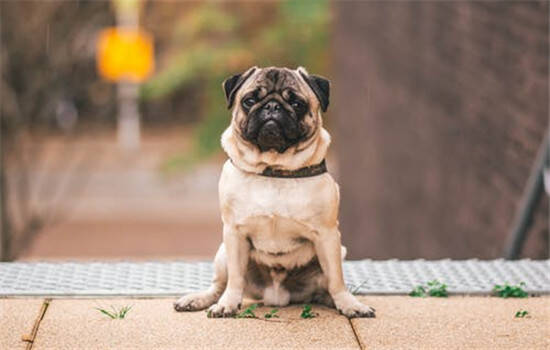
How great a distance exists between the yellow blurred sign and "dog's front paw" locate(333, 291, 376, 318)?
1901 centimetres

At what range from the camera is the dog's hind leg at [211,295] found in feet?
14.7

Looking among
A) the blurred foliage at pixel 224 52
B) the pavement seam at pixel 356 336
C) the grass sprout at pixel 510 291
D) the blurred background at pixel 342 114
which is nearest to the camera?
the pavement seam at pixel 356 336

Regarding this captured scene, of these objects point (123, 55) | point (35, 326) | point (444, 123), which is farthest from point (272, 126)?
point (123, 55)

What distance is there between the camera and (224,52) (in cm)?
1831

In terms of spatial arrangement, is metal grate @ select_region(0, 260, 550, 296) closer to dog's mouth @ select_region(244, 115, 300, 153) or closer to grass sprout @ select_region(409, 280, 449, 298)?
grass sprout @ select_region(409, 280, 449, 298)

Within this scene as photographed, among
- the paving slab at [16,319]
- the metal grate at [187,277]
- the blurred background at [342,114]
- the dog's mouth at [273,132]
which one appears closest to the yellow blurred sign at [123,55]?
the blurred background at [342,114]

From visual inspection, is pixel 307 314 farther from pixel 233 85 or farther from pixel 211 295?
pixel 233 85

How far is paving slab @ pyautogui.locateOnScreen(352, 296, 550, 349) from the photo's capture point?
4.07 m

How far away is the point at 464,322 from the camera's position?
4.37m

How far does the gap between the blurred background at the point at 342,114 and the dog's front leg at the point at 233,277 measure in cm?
308

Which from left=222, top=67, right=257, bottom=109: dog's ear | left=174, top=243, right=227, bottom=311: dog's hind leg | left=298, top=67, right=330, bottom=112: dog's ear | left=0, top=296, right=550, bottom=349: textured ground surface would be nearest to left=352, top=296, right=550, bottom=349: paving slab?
left=0, top=296, right=550, bottom=349: textured ground surface

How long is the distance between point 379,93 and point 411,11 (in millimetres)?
2242

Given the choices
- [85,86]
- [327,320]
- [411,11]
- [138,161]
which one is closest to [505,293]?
[327,320]

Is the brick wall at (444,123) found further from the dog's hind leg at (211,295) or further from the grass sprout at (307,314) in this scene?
the dog's hind leg at (211,295)
